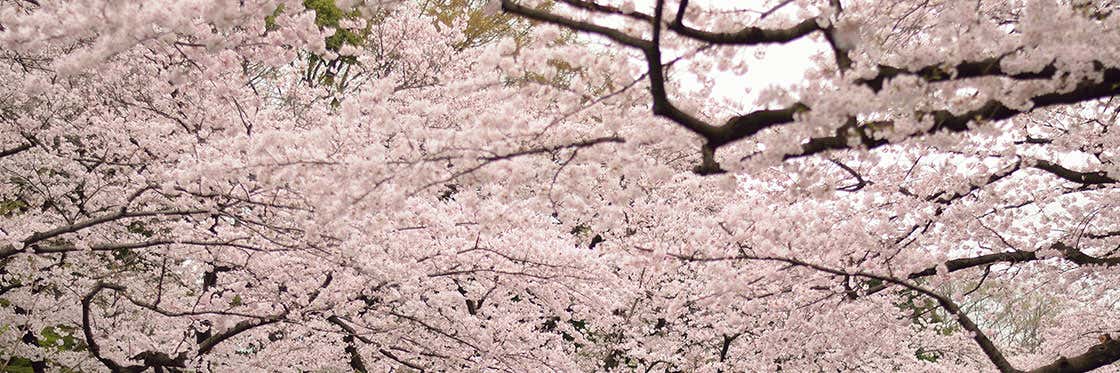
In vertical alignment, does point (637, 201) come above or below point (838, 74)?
above

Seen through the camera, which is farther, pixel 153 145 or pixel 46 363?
pixel 46 363

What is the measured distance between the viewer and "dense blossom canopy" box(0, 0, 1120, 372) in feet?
10.8

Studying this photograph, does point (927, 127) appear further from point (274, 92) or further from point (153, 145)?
point (274, 92)

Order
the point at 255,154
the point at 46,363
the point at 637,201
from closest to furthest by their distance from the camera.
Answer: the point at 255,154, the point at 46,363, the point at 637,201

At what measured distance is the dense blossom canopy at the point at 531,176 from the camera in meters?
3.30

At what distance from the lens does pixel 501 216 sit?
20.1 feet

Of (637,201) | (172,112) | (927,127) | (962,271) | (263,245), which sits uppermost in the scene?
(637,201)

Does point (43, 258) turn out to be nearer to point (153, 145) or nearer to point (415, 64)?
point (153, 145)

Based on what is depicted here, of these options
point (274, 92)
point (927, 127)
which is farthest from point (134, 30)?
point (274, 92)

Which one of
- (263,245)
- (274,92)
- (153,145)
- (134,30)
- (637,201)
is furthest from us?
(274,92)

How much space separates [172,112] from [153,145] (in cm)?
138

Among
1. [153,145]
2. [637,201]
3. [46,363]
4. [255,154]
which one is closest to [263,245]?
[153,145]

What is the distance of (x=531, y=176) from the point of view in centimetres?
442

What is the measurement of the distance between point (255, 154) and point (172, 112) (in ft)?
15.9
